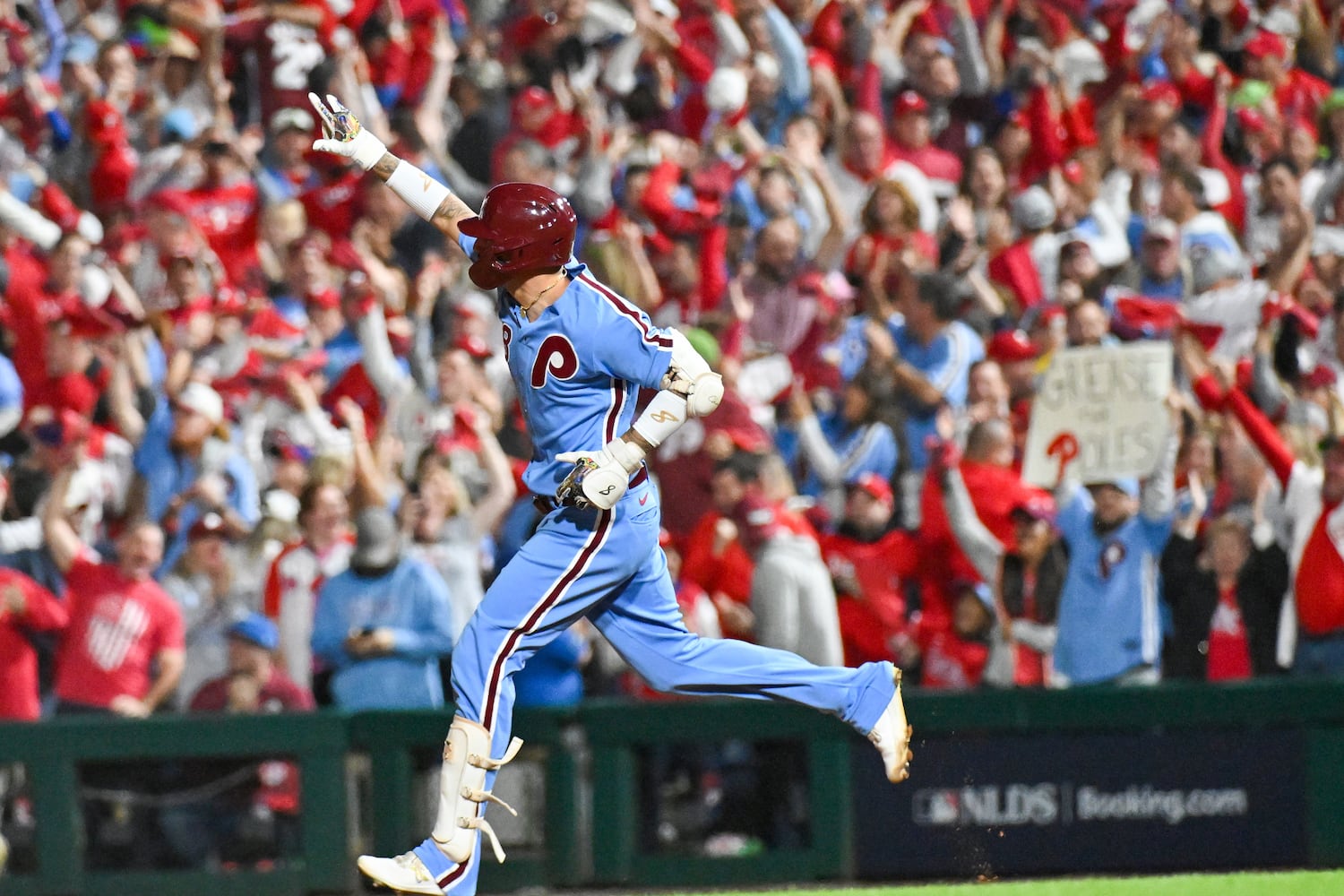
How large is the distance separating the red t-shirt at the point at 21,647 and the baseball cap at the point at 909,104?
577cm

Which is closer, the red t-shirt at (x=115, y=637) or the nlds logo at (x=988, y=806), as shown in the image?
the nlds logo at (x=988, y=806)

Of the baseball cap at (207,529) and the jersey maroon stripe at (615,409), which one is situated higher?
the jersey maroon stripe at (615,409)

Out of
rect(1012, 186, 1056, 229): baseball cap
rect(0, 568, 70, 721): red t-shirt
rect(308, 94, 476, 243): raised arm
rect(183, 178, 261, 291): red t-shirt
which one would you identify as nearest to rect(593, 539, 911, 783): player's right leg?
rect(308, 94, 476, 243): raised arm

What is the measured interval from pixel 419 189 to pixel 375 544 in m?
3.02

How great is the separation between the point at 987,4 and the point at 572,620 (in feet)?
26.8

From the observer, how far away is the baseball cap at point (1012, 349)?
10750 millimetres

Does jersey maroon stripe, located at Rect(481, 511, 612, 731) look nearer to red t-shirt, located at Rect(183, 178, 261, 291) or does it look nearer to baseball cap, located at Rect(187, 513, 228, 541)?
baseball cap, located at Rect(187, 513, 228, 541)

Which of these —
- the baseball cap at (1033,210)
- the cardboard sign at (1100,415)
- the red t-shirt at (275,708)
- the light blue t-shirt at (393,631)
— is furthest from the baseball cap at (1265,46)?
the red t-shirt at (275,708)

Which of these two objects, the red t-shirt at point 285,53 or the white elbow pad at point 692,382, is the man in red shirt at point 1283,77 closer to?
the red t-shirt at point 285,53

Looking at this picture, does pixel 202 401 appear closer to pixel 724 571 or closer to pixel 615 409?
pixel 724 571

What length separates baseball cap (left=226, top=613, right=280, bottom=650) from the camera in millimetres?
9570

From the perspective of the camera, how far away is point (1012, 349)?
35.4ft

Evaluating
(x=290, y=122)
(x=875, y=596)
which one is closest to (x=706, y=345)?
(x=875, y=596)

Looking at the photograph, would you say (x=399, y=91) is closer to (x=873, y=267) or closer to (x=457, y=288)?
(x=457, y=288)
